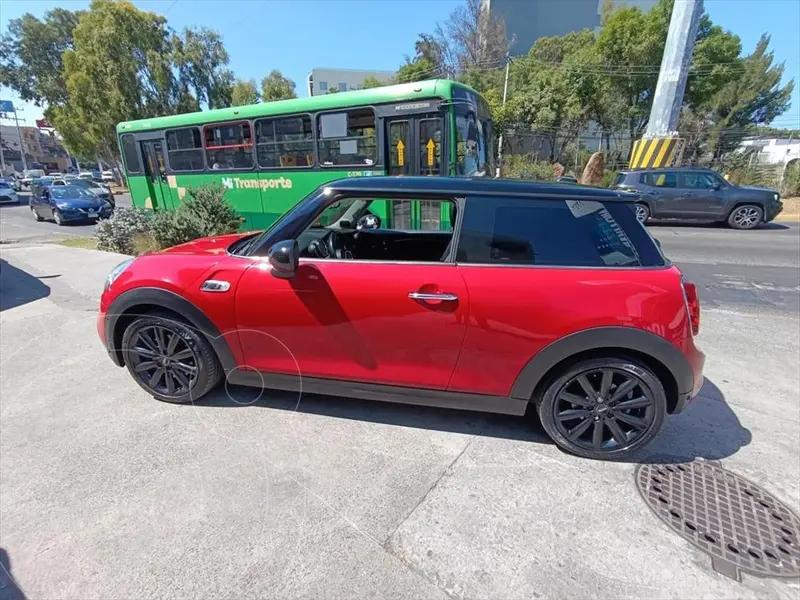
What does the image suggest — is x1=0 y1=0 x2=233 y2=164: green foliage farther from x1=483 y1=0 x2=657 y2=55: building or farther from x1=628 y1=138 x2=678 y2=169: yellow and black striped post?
x1=483 y1=0 x2=657 y2=55: building

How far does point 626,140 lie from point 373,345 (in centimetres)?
3019

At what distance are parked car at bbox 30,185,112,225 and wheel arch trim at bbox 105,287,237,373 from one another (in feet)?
52.1

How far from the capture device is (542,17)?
4541 centimetres

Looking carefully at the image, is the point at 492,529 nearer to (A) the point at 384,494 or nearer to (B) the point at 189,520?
(A) the point at 384,494

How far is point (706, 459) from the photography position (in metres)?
2.46

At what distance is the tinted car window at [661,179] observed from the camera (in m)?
11.2

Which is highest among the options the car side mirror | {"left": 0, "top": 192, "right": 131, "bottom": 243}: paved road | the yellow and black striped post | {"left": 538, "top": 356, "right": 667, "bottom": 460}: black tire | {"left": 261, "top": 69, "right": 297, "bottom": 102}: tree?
{"left": 261, "top": 69, "right": 297, "bottom": 102}: tree

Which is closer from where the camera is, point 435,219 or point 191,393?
point 191,393

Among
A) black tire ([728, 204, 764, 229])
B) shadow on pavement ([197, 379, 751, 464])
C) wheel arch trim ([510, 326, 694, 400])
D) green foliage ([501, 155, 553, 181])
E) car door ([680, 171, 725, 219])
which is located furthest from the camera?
green foliage ([501, 155, 553, 181])

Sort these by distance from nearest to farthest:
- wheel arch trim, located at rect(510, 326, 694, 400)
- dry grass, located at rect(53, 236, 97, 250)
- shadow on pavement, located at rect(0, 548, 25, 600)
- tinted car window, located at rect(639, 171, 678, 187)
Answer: shadow on pavement, located at rect(0, 548, 25, 600) → wheel arch trim, located at rect(510, 326, 694, 400) → dry grass, located at rect(53, 236, 97, 250) → tinted car window, located at rect(639, 171, 678, 187)

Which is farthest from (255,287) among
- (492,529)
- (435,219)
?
(492,529)

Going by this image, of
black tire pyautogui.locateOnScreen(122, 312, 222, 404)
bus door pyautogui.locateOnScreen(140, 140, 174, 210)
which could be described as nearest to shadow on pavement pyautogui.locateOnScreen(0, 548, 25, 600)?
black tire pyautogui.locateOnScreen(122, 312, 222, 404)

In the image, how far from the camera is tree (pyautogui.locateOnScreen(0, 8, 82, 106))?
29.4 m

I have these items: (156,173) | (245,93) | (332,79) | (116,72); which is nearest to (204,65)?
(116,72)
